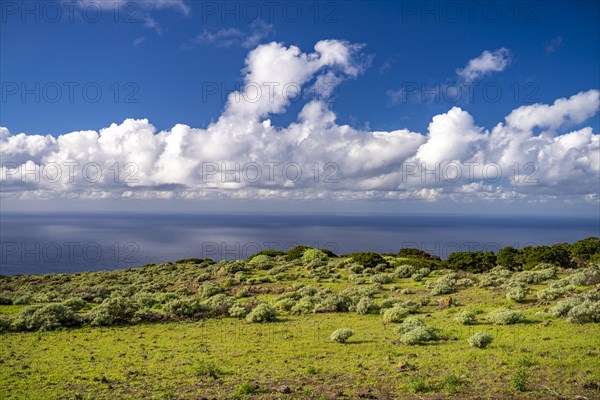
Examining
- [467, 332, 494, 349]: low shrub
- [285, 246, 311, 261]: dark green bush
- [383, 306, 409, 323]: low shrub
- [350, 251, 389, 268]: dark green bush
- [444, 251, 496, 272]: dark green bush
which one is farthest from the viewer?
[285, 246, 311, 261]: dark green bush

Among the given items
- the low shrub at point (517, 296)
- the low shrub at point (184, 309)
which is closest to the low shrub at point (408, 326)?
the low shrub at point (517, 296)

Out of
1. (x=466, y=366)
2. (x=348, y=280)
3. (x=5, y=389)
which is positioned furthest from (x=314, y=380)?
(x=348, y=280)

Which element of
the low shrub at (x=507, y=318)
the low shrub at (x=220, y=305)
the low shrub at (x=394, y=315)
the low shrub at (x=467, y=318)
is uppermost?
the low shrub at (x=507, y=318)

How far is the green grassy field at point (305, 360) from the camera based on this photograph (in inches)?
388

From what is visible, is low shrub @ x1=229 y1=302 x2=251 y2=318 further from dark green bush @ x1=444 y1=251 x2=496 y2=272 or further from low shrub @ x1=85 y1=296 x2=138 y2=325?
dark green bush @ x1=444 y1=251 x2=496 y2=272

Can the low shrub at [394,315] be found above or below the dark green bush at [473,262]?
above

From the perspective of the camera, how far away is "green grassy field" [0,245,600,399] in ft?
32.3

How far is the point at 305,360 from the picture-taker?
41.9 ft

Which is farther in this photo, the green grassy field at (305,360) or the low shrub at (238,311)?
the low shrub at (238,311)

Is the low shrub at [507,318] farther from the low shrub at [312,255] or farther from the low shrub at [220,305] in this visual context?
the low shrub at [312,255]

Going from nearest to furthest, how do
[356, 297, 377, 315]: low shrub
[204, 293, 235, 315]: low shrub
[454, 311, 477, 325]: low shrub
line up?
1. [454, 311, 477, 325]: low shrub
2. [356, 297, 377, 315]: low shrub
3. [204, 293, 235, 315]: low shrub

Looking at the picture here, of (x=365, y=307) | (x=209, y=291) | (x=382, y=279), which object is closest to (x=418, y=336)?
(x=365, y=307)

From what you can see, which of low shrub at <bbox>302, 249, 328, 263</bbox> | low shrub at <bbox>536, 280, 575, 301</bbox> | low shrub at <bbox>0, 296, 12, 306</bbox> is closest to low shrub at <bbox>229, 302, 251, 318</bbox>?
low shrub at <bbox>536, 280, 575, 301</bbox>

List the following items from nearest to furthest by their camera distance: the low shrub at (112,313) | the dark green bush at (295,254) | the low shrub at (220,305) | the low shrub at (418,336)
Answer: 1. the low shrub at (418,336)
2. the low shrub at (112,313)
3. the low shrub at (220,305)
4. the dark green bush at (295,254)
